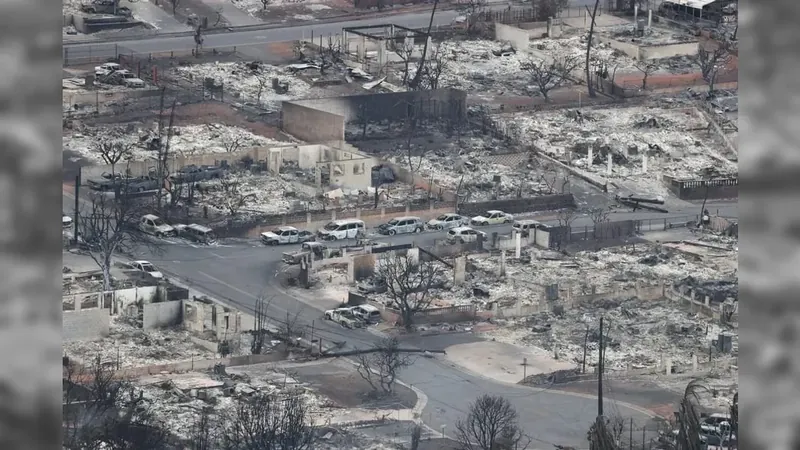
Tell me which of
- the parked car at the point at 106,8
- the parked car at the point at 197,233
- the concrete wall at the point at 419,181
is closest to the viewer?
the parked car at the point at 197,233

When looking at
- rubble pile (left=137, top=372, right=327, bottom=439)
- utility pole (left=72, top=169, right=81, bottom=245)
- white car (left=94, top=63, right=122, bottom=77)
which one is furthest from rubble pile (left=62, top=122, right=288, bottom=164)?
rubble pile (left=137, top=372, right=327, bottom=439)

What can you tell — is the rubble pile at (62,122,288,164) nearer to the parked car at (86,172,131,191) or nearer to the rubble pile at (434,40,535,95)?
the parked car at (86,172,131,191)

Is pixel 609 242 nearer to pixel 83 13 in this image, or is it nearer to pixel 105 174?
pixel 105 174

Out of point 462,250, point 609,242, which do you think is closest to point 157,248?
point 462,250

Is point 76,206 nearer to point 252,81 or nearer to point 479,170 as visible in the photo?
point 479,170

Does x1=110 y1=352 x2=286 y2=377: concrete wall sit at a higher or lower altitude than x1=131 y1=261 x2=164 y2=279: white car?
higher

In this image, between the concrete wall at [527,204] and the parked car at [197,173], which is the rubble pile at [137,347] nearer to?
the parked car at [197,173]

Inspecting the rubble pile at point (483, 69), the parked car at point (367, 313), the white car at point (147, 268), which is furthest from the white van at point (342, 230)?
the rubble pile at point (483, 69)
